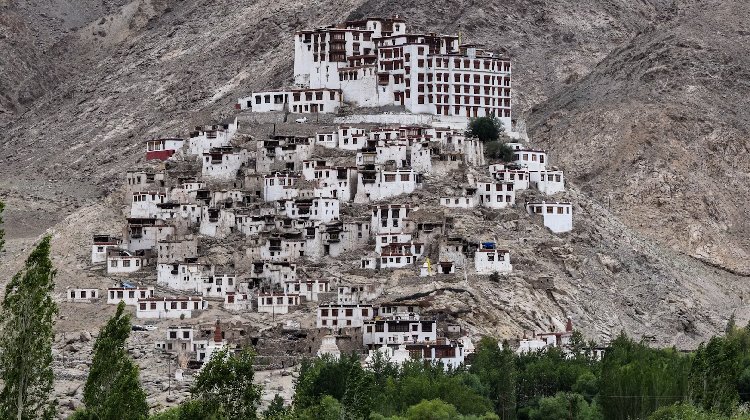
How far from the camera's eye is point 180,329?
92.2 m

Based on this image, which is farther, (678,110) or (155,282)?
(678,110)

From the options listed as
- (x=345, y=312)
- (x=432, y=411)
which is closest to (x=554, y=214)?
(x=345, y=312)

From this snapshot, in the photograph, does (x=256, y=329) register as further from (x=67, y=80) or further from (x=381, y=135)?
(x=67, y=80)

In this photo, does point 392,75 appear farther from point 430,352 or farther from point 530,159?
point 430,352

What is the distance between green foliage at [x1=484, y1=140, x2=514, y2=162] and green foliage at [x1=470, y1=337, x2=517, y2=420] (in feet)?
62.0

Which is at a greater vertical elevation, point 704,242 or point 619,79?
point 619,79

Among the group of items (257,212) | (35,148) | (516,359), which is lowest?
(516,359)

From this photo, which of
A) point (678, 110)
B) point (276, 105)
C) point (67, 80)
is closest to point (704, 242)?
point (678, 110)

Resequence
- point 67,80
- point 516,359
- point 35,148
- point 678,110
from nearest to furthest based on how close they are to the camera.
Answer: point 516,359, point 678,110, point 35,148, point 67,80

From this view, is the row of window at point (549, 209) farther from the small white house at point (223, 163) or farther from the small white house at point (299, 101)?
the small white house at point (223, 163)

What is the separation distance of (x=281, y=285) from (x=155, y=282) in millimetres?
5055

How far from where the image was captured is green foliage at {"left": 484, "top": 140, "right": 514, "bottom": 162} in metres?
105

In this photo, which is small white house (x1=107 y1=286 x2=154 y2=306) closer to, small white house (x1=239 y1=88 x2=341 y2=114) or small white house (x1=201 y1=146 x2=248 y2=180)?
small white house (x1=201 y1=146 x2=248 y2=180)

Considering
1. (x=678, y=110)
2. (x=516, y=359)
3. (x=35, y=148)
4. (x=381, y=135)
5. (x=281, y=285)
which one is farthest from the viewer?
(x=35, y=148)
